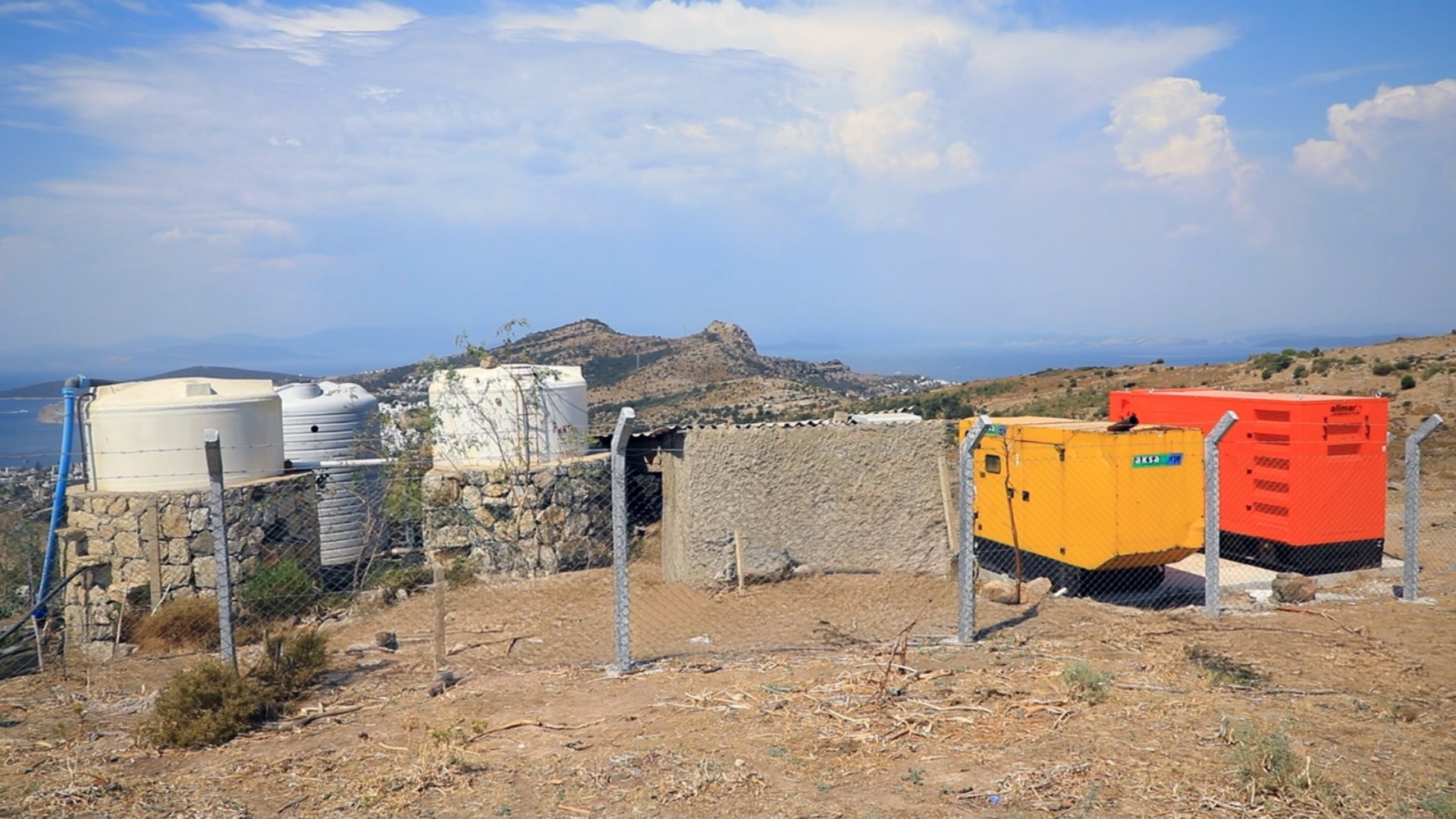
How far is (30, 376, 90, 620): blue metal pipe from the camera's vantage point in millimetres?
10656

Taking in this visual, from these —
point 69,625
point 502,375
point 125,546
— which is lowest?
point 69,625

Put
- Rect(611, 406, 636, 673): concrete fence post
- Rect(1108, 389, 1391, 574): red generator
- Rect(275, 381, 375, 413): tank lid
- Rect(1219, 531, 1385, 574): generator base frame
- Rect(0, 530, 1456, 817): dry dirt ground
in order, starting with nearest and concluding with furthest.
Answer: Rect(0, 530, 1456, 817): dry dirt ground
Rect(611, 406, 636, 673): concrete fence post
Rect(1108, 389, 1391, 574): red generator
Rect(1219, 531, 1385, 574): generator base frame
Rect(275, 381, 375, 413): tank lid

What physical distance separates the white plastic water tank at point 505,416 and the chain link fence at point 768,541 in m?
0.26

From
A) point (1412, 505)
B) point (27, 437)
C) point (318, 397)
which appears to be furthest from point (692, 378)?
point (1412, 505)

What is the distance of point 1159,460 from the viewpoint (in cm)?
1030

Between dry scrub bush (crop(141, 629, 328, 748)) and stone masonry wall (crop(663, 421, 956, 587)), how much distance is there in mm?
4455

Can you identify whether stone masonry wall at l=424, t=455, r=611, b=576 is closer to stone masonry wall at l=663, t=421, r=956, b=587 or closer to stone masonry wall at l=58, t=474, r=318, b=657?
stone masonry wall at l=663, t=421, r=956, b=587

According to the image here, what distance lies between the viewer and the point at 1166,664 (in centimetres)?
806

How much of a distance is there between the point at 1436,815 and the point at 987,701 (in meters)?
2.59

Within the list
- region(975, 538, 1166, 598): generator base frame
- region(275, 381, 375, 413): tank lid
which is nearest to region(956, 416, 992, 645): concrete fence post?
region(975, 538, 1166, 598): generator base frame

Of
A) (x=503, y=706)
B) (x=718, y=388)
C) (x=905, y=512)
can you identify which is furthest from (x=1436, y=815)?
(x=718, y=388)

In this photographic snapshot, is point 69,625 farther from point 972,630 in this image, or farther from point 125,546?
point 972,630

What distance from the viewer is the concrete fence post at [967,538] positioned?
873 centimetres

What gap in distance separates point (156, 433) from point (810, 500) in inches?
270
